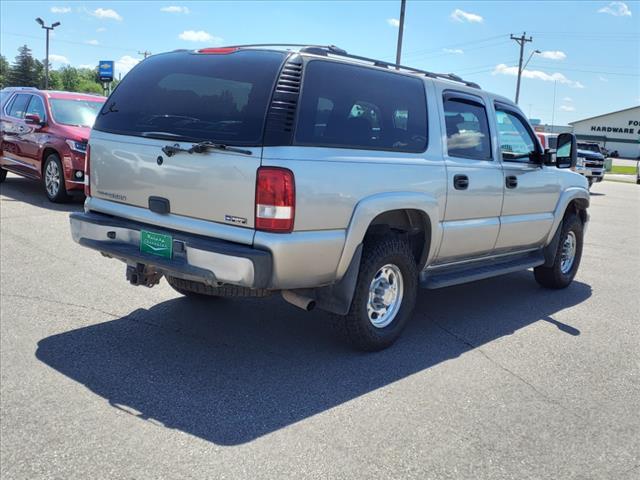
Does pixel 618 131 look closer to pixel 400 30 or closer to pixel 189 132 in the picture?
pixel 400 30

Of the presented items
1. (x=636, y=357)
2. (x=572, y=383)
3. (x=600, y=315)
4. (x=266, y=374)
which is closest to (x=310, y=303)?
(x=266, y=374)

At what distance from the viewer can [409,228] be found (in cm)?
491

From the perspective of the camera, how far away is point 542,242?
6574mm

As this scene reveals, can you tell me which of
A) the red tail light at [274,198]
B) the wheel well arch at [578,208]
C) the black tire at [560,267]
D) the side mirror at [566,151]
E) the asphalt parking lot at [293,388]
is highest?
the side mirror at [566,151]

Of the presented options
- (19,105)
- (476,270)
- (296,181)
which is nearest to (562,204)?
(476,270)

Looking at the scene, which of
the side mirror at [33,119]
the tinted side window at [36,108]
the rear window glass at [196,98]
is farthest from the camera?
the tinted side window at [36,108]

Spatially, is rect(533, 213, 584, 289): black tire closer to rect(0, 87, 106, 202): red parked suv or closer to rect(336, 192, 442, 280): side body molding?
rect(336, 192, 442, 280): side body molding

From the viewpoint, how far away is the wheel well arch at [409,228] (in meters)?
4.59

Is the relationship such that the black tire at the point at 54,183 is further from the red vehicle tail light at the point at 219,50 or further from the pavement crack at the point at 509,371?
the pavement crack at the point at 509,371

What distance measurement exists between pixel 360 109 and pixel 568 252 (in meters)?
3.96

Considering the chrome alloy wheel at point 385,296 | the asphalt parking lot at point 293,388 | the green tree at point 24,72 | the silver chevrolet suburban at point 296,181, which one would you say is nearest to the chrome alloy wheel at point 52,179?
the asphalt parking lot at point 293,388

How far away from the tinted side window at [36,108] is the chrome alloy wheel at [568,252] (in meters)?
8.70

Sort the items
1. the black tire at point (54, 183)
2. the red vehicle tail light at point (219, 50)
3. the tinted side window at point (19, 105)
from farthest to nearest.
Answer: the tinted side window at point (19, 105) → the black tire at point (54, 183) → the red vehicle tail light at point (219, 50)

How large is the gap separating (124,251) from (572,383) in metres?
3.20
